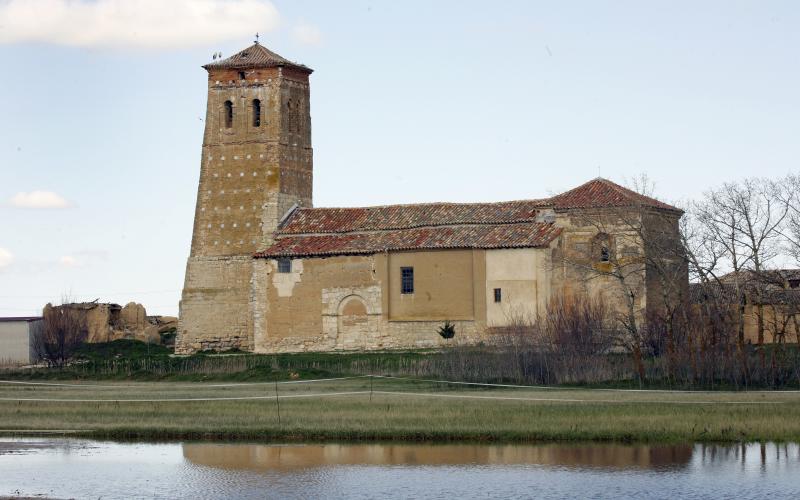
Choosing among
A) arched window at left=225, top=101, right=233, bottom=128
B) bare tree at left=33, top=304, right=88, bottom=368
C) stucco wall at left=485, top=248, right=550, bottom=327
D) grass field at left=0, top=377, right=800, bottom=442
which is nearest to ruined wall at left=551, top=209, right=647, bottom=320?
stucco wall at left=485, top=248, right=550, bottom=327

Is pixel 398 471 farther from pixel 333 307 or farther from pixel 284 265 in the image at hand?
pixel 284 265

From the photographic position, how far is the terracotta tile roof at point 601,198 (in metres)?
51.0

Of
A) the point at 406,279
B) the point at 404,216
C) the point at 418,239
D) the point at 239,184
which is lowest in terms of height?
the point at 406,279

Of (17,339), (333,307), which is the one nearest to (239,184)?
(333,307)

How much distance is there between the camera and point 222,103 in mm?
58750

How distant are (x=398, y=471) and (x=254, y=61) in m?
36.4

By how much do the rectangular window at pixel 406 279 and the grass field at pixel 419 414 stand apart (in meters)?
14.3

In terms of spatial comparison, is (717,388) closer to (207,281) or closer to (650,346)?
(650,346)

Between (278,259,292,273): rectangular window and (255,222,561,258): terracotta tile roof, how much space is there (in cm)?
30

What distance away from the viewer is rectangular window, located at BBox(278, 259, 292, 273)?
5578 centimetres

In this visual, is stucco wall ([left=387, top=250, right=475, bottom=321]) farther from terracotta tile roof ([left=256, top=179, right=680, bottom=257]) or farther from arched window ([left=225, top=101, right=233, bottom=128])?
arched window ([left=225, top=101, right=233, bottom=128])

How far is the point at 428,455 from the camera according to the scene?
2591 cm

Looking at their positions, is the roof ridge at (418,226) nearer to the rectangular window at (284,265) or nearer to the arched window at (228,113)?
the rectangular window at (284,265)

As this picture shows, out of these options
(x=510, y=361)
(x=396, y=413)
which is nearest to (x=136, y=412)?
(x=396, y=413)
